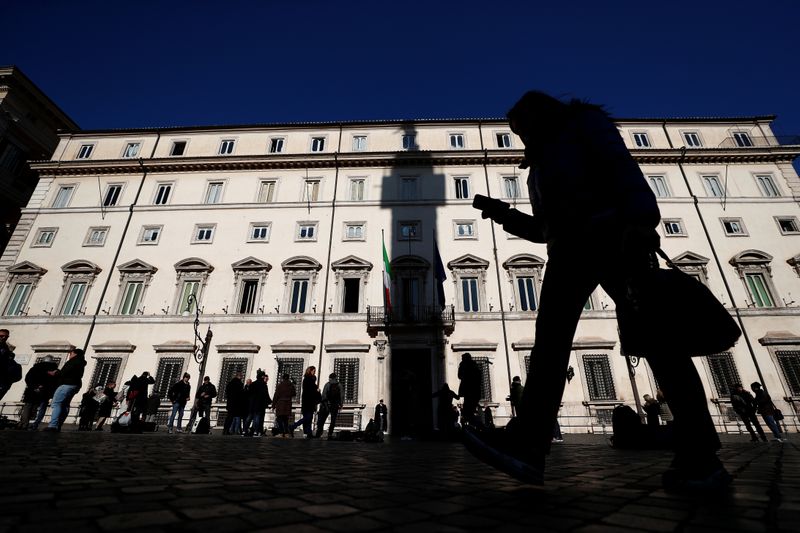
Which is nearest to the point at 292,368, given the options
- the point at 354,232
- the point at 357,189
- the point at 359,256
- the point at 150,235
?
the point at 359,256

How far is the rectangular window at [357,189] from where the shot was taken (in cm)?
2197

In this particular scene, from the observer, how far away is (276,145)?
24484 millimetres

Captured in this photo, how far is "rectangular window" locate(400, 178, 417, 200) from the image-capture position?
2177 cm

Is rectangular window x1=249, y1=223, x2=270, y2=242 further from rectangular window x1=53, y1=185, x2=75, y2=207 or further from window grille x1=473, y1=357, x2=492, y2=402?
window grille x1=473, y1=357, x2=492, y2=402

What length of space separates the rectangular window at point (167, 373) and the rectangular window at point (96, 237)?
28.2 ft

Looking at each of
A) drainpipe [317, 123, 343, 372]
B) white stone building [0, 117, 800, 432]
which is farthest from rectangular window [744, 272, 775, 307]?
drainpipe [317, 123, 343, 372]

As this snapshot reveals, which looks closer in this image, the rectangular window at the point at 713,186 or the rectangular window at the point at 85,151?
the rectangular window at the point at 713,186

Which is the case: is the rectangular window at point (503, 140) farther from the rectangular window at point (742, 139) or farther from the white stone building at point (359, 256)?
the rectangular window at point (742, 139)

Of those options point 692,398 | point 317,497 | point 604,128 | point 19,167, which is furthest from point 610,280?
point 19,167

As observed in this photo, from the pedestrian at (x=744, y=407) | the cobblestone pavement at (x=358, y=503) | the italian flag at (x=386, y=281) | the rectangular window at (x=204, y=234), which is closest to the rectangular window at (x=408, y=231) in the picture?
the italian flag at (x=386, y=281)

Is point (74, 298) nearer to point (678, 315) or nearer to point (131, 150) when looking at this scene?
point (131, 150)

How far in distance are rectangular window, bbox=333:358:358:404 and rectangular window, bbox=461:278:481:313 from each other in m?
5.99

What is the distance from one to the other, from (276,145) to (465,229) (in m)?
13.6

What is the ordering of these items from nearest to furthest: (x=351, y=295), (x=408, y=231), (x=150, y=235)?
(x=351, y=295) → (x=408, y=231) → (x=150, y=235)
